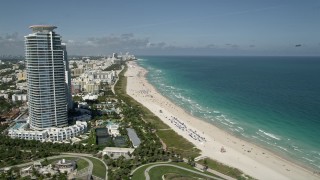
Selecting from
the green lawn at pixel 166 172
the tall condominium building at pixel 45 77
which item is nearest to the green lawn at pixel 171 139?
the green lawn at pixel 166 172

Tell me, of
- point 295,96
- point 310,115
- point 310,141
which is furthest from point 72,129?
point 295,96

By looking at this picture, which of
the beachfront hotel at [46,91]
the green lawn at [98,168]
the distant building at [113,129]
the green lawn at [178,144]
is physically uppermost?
the beachfront hotel at [46,91]

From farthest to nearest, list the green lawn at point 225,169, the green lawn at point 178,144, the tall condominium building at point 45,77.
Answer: the tall condominium building at point 45,77, the green lawn at point 178,144, the green lawn at point 225,169

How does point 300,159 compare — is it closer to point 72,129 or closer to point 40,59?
point 72,129

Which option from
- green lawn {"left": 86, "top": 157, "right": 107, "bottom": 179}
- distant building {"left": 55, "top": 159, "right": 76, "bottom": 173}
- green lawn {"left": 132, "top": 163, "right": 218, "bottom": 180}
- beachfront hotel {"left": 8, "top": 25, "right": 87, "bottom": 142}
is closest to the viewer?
green lawn {"left": 132, "top": 163, "right": 218, "bottom": 180}

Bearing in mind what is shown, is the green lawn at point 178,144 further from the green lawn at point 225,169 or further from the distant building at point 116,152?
the distant building at point 116,152

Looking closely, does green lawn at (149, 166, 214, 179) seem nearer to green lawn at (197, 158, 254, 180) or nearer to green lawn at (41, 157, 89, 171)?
green lawn at (197, 158, 254, 180)

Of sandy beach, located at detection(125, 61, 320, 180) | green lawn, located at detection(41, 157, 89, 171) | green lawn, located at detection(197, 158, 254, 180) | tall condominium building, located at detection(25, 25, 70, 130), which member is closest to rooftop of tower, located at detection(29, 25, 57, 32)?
tall condominium building, located at detection(25, 25, 70, 130)
